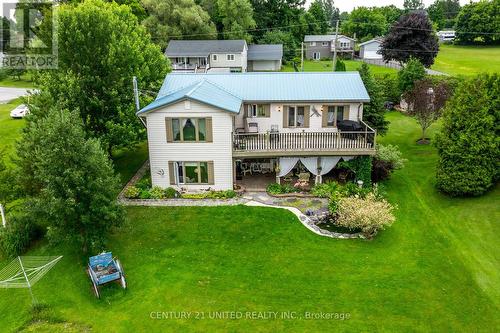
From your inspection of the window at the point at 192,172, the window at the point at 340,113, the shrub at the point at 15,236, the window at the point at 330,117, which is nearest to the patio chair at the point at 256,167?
the window at the point at 192,172

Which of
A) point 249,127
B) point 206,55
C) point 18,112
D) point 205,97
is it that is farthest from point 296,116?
point 206,55

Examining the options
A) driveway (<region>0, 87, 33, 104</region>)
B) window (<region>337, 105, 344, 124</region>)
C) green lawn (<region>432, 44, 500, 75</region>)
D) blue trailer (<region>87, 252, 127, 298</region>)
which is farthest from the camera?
green lawn (<region>432, 44, 500, 75</region>)

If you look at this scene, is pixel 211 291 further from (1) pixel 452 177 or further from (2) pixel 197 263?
(1) pixel 452 177

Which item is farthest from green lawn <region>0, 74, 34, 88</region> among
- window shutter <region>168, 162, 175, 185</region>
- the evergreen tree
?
the evergreen tree

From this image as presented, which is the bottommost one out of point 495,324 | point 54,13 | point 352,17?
point 495,324

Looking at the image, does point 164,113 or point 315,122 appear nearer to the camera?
point 164,113

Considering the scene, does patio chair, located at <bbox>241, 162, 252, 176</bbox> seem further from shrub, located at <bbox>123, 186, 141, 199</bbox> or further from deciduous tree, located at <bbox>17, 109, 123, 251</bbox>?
deciduous tree, located at <bbox>17, 109, 123, 251</bbox>

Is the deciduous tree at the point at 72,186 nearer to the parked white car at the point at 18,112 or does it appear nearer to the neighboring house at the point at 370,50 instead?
the parked white car at the point at 18,112

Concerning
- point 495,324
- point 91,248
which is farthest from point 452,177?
point 91,248
